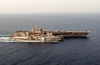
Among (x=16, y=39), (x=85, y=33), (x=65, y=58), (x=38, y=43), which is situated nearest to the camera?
(x=65, y=58)

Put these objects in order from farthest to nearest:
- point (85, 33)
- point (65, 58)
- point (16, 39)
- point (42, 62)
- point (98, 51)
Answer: point (85, 33) < point (16, 39) < point (98, 51) < point (65, 58) < point (42, 62)

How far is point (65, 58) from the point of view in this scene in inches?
2064

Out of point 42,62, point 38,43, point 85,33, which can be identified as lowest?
point 42,62

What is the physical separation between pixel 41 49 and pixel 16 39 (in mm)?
28550

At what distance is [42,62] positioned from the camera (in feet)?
160

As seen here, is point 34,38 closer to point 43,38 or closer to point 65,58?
point 43,38

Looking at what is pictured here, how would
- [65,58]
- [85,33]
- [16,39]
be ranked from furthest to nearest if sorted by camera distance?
[85,33] < [16,39] < [65,58]

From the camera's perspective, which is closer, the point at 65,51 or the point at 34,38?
the point at 65,51

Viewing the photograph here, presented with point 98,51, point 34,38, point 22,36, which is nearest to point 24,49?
point 34,38

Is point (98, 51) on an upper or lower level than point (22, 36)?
lower

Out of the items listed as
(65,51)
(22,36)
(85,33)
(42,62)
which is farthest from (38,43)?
(85,33)

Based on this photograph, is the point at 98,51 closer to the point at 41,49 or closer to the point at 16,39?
the point at 41,49

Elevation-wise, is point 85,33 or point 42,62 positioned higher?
point 85,33

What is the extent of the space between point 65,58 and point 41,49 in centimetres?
1760
